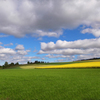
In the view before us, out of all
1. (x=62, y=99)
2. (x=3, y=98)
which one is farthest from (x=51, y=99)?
(x=3, y=98)

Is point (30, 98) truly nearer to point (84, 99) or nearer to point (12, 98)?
point (12, 98)

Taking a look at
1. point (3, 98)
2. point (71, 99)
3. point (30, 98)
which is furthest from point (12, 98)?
point (71, 99)

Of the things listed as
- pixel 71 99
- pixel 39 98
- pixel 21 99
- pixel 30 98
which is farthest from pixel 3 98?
pixel 71 99

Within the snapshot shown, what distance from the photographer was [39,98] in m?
6.39

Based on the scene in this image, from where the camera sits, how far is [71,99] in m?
6.11

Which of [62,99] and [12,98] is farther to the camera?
[12,98]

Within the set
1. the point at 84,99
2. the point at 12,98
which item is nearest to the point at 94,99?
the point at 84,99

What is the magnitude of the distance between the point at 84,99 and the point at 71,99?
2.61 feet

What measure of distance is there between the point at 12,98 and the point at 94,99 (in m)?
5.14

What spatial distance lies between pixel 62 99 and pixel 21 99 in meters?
2.54

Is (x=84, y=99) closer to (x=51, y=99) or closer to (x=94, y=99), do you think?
(x=94, y=99)

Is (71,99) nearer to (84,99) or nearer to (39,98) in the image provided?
(84,99)

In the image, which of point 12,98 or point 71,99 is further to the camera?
point 12,98

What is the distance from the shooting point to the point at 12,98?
6625 mm
